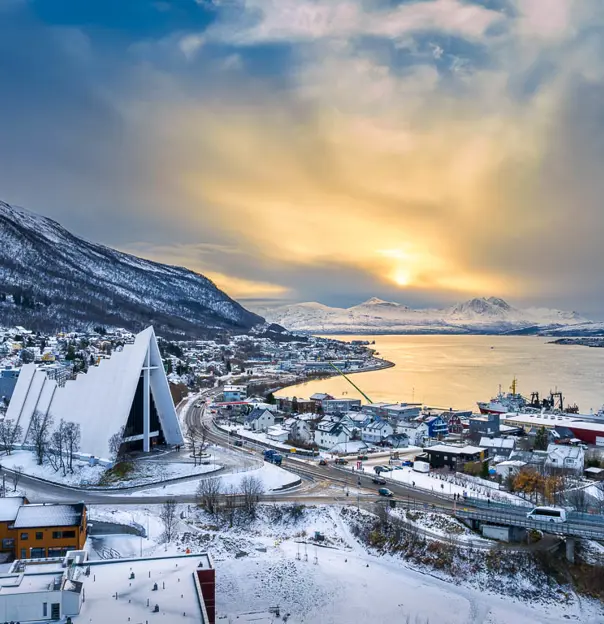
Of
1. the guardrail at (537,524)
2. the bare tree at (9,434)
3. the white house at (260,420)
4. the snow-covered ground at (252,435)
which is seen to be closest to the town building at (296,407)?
the white house at (260,420)

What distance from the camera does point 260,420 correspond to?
31.3 meters

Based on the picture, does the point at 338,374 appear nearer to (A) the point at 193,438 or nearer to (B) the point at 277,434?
(B) the point at 277,434

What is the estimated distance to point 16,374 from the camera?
3722 centimetres

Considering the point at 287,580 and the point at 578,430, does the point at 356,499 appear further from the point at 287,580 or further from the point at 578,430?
the point at 578,430

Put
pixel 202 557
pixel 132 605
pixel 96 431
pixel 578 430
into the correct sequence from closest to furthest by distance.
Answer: pixel 132 605, pixel 202 557, pixel 96 431, pixel 578 430

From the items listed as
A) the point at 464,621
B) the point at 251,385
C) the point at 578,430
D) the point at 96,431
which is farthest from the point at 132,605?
the point at 251,385

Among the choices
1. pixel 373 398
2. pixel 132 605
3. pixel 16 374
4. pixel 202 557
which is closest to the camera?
pixel 132 605

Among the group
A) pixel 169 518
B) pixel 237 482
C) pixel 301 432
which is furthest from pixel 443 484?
pixel 301 432

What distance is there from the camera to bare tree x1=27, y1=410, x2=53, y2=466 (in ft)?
72.7

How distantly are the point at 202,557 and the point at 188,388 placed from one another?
38.6 m

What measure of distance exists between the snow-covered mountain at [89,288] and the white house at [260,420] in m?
48.3

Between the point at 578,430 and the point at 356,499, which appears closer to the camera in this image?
the point at 356,499

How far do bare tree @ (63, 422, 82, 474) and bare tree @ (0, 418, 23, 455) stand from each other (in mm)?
2812

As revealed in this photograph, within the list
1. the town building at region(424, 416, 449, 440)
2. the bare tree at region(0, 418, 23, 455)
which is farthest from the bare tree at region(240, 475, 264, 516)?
the town building at region(424, 416, 449, 440)
